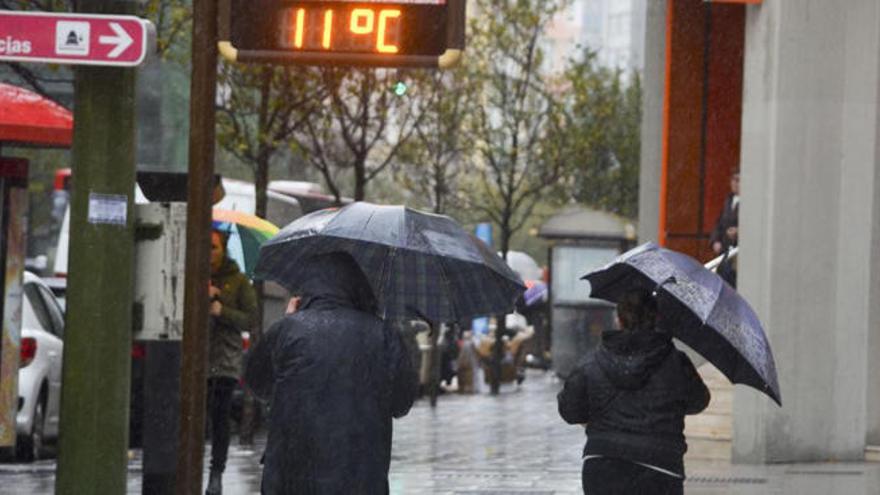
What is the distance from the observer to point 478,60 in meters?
47.1

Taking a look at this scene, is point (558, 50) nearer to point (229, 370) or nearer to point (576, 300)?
point (576, 300)

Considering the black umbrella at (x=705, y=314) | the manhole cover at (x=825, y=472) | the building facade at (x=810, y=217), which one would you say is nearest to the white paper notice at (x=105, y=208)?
the black umbrella at (x=705, y=314)

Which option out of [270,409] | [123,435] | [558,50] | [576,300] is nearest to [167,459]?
[123,435]

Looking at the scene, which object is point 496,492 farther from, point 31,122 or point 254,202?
point 254,202

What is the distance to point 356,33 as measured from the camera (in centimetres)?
1028

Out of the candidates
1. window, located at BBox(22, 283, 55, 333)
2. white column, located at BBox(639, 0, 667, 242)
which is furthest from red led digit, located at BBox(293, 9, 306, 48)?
white column, located at BBox(639, 0, 667, 242)

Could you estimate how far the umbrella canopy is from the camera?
1627 cm

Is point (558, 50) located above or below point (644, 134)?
above

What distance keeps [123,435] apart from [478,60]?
122 feet

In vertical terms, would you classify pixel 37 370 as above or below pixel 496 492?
above

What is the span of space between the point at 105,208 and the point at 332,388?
2.31 m

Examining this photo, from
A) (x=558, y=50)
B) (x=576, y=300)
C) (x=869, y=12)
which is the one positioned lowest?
(x=576, y=300)

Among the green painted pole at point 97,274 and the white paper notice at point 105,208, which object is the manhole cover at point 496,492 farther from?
the white paper notice at point 105,208

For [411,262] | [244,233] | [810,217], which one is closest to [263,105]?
[244,233]
